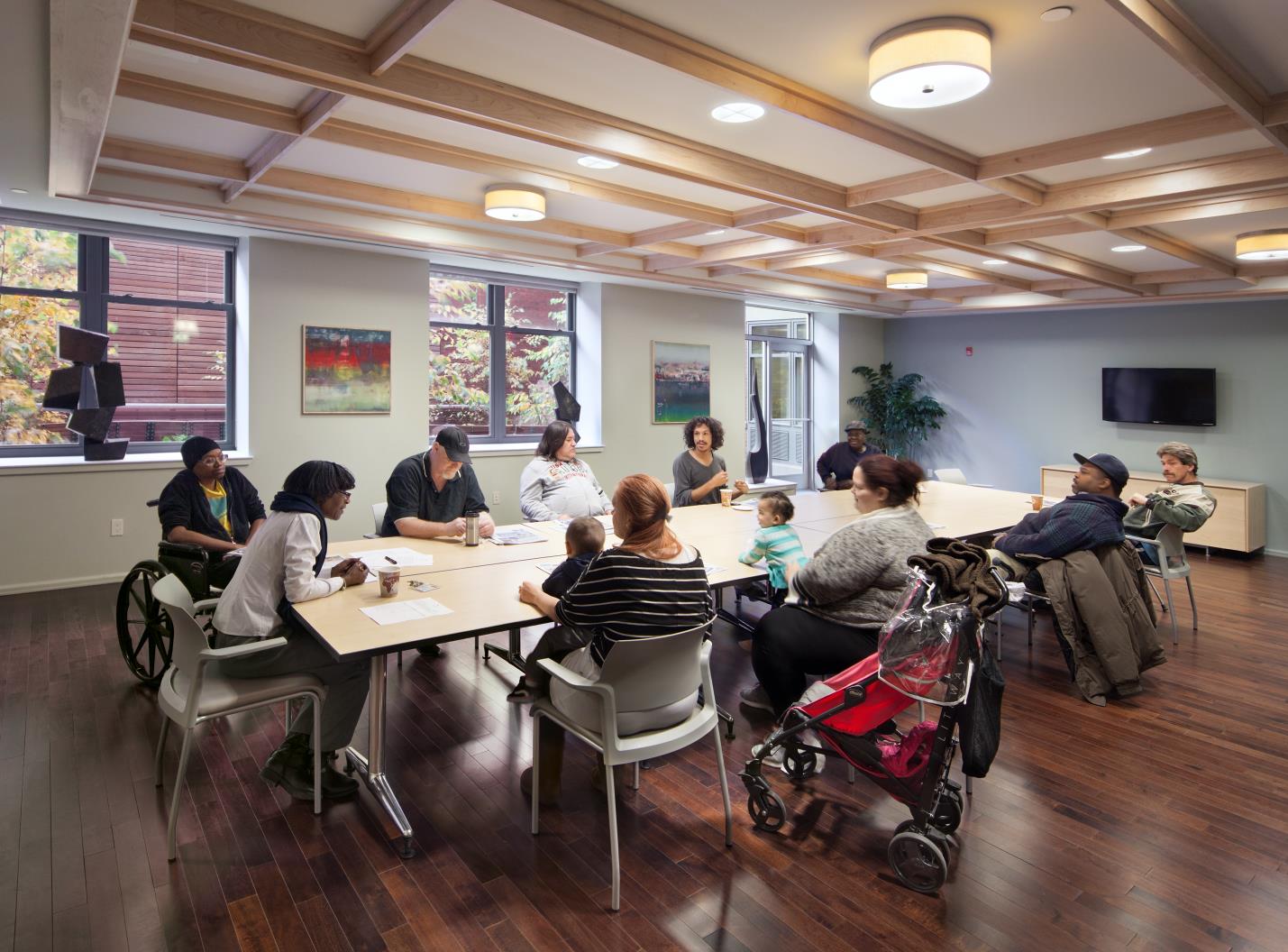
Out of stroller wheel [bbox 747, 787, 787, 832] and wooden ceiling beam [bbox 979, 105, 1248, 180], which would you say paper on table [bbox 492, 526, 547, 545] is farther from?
wooden ceiling beam [bbox 979, 105, 1248, 180]

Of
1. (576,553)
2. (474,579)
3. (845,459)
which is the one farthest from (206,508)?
(845,459)

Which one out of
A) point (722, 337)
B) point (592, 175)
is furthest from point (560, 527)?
point (722, 337)

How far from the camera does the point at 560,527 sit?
4332 mm

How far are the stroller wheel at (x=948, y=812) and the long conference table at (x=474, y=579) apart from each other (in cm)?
106

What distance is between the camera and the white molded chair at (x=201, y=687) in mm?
2361

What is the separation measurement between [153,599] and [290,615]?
124cm

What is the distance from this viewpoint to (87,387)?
17.0ft

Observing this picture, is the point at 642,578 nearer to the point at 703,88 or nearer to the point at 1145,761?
the point at 703,88

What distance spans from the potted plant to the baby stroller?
26.1 ft

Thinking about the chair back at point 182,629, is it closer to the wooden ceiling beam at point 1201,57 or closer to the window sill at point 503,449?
the wooden ceiling beam at point 1201,57

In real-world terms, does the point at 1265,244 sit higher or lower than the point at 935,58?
higher

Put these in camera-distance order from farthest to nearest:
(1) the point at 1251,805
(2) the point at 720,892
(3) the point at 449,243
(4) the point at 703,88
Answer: (3) the point at 449,243 → (4) the point at 703,88 → (1) the point at 1251,805 → (2) the point at 720,892

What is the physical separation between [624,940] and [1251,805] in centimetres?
236

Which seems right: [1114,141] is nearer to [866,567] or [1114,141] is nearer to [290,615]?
[866,567]
